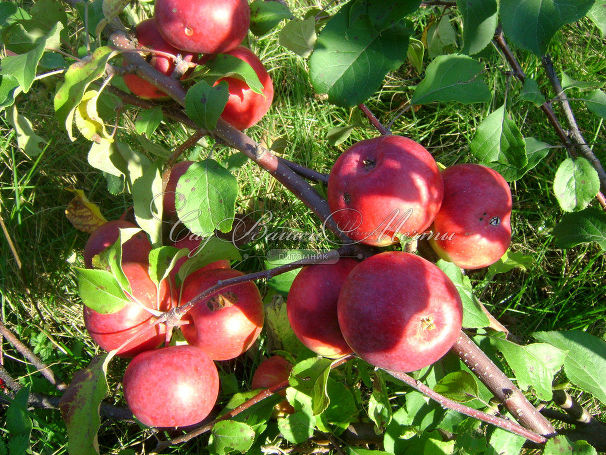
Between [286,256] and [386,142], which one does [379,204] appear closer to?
[386,142]

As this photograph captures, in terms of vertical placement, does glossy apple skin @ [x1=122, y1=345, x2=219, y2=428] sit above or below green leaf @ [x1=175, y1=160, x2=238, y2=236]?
below

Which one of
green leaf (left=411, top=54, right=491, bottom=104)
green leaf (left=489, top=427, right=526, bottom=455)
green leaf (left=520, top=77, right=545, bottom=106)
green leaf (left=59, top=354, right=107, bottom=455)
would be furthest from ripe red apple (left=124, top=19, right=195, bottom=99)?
green leaf (left=489, top=427, right=526, bottom=455)

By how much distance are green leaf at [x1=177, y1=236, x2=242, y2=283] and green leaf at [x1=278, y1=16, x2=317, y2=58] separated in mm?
Answer: 656

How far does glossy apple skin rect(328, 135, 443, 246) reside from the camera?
1139 mm

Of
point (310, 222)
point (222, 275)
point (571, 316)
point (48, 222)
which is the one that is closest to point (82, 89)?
point (222, 275)

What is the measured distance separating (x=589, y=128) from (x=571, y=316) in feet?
3.07

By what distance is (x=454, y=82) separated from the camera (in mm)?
1402

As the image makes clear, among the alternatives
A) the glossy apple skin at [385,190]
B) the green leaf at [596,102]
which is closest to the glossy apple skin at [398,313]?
the glossy apple skin at [385,190]

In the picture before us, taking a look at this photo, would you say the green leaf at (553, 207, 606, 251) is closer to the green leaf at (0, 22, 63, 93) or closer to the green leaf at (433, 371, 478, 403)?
the green leaf at (433, 371, 478, 403)

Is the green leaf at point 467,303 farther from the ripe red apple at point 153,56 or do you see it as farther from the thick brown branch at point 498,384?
the ripe red apple at point 153,56

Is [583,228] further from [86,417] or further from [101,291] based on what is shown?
[86,417]

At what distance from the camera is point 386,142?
1.20 meters

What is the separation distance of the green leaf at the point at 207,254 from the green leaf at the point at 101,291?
194mm

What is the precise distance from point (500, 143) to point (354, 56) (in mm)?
519
